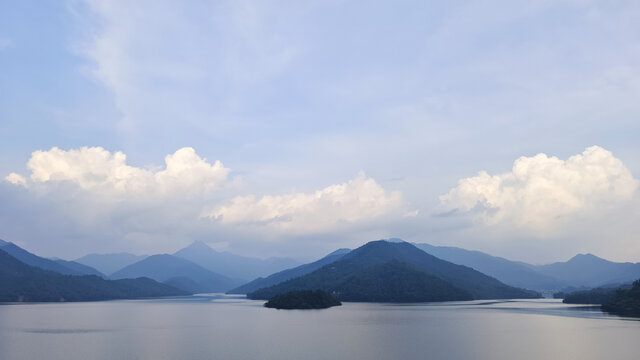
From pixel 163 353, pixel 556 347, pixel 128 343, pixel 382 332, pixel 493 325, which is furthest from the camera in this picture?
pixel 493 325

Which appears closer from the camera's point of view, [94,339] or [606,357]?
[606,357]

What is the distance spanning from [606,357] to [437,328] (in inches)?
2171

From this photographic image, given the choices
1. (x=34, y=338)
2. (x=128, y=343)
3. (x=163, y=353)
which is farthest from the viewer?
(x=34, y=338)

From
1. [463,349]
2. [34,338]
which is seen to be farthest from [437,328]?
[34,338]

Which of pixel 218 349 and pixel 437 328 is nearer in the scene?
pixel 218 349

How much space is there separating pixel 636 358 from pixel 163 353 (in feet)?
273

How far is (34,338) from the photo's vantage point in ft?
386

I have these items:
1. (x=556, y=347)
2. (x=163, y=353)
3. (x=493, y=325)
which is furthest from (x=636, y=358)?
(x=163, y=353)

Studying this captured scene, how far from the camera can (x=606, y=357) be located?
287ft

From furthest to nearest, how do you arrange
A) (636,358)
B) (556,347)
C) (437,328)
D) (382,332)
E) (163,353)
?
1. (437,328)
2. (382,332)
3. (556,347)
4. (163,353)
5. (636,358)

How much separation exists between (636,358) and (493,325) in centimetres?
6461

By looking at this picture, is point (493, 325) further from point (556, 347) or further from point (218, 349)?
point (218, 349)

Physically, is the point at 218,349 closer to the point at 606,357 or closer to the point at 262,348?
the point at 262,348

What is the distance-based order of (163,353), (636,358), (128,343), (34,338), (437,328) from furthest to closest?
(437,328) < (34,338) < (128,343) < (163,353) < (636,358)
